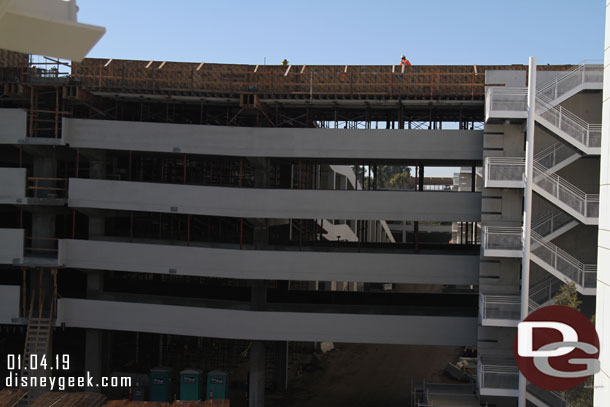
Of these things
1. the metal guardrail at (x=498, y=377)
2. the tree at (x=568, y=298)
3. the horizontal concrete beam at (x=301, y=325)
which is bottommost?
the metal guardrail at (x=498, y=377)

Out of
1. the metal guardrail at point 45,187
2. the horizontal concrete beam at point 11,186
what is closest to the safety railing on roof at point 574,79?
the metal guardrail at point 45,187

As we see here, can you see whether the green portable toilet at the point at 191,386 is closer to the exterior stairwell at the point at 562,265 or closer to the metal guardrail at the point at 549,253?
the metal guardrail at the point at 549,253

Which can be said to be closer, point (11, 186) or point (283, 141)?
point (283, 141)

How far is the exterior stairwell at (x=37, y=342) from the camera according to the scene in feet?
98.3

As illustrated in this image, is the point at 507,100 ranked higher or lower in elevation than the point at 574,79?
lower

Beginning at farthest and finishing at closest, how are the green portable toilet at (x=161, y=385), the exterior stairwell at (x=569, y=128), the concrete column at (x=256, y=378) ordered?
the green portable toilet at (x=161, y=385), the concrete column at (x=256, y=378), the exterior stairwell at (x=569, y=128)

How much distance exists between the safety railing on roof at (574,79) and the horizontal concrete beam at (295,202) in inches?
218

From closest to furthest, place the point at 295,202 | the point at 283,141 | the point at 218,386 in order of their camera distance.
→ the point at 295,202
the point at 283,141
the point at 218,386

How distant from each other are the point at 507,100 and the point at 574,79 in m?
2.77

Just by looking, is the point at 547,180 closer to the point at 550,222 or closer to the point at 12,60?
the point at 550,222

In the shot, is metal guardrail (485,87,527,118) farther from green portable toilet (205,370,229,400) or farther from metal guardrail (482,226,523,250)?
green portable toilet (205,370,229,400)

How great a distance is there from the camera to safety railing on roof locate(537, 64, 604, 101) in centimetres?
2573

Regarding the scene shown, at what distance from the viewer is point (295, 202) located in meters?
29.2

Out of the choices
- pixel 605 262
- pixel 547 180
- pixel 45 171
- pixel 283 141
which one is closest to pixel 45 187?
pixel 45 171
